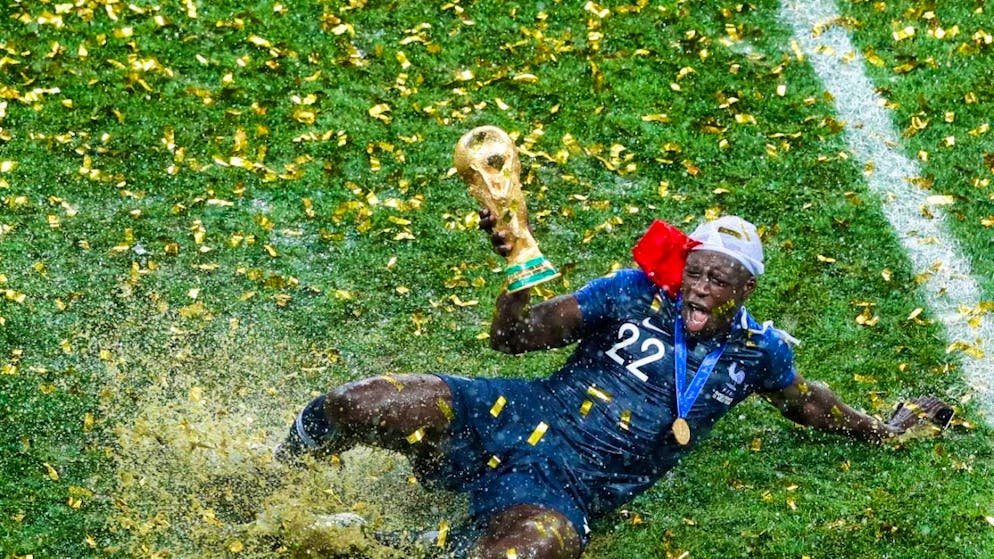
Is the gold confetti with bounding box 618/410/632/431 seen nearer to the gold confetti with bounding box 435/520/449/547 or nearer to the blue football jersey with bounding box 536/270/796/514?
the blue football jersey with bounding box 536/270/796/514

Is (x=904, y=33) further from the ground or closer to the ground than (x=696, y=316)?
further from the ground

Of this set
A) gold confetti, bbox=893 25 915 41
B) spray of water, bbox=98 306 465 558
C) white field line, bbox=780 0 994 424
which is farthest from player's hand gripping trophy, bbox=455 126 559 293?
gold confetti, bbox=893 25 915 41

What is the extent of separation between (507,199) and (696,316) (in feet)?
3.45

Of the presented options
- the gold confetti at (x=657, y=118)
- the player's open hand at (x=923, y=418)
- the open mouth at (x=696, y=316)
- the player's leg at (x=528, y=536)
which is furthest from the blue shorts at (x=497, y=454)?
the gold confetti at (x=657, y=118)

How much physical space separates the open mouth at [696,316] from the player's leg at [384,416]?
108 cm

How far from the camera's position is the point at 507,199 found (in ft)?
20.1

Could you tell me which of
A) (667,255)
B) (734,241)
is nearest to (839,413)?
(734,241)

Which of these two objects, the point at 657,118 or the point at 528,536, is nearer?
the point at 528,536

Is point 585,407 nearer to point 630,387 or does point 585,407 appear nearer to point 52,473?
point 630,387

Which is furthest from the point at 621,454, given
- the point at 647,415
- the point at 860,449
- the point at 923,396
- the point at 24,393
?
the point at 24,393

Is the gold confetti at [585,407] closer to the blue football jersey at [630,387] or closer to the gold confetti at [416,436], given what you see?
the blue football jersey at [630,387]

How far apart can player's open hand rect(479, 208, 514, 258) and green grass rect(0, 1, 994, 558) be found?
4.87 feet

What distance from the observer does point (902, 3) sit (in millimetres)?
11102

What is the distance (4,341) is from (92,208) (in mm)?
1379
